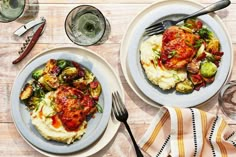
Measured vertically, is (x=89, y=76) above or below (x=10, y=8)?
below

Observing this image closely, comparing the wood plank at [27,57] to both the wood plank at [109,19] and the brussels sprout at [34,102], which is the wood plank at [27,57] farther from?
the brussels sprout at [34,102]

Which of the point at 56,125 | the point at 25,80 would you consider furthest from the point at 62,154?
the point at 25,80

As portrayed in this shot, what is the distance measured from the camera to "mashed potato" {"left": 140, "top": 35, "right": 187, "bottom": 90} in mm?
2607

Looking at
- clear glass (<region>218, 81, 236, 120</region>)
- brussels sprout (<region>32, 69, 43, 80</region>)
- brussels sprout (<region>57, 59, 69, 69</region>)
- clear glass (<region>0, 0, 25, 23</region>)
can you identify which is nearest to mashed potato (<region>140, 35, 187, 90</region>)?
clear glass (<region>218, 81, 236, 120</region>)

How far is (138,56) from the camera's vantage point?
105 inches

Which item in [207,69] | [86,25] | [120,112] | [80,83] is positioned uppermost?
[86,25]

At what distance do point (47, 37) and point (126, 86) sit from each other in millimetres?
456

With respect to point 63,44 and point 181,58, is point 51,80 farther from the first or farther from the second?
point 181,58

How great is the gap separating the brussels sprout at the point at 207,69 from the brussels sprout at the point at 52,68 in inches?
26.5

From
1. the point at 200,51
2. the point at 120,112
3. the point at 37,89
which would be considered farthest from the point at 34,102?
the point at 200,51

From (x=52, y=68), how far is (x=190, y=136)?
732 mm

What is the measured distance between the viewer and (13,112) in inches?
103

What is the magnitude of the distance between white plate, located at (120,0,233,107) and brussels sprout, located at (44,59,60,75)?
32 cm

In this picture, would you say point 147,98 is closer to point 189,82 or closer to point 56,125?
point 189,82
